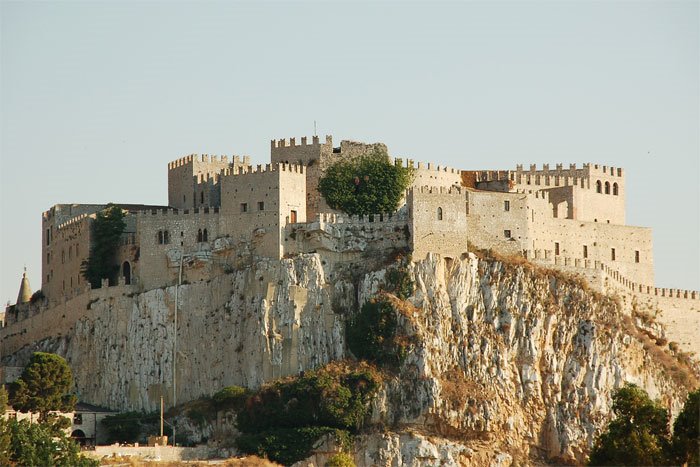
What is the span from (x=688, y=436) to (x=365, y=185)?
29.9 meters

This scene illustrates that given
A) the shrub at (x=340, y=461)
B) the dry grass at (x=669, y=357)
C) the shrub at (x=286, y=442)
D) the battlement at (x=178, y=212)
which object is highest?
the battlement at (x=178, y=212)

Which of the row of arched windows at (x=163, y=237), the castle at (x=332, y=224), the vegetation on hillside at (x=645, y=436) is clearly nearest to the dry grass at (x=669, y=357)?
the castle at (x=332, y=224)

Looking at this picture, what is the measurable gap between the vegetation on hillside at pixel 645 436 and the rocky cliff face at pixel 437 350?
12762mm

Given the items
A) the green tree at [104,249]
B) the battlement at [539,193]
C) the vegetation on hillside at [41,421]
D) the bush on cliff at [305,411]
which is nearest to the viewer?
the vegetation on hillside at [41,421]

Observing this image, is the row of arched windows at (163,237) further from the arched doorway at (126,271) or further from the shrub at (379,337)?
the shrub at (379,337)

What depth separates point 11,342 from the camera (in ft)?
402

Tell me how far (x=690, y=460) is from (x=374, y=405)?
2100cm

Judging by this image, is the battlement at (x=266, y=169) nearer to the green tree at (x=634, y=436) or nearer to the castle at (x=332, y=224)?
the castle at (x=332, y=224)

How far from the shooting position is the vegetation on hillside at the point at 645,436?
89688 mm

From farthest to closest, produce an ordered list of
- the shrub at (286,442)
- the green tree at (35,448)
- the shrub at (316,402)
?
the shrub at (316,402), the shrub at (286,442), the green tree at (35,448)

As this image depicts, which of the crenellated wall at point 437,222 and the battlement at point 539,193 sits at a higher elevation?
the battlement at point 539,193

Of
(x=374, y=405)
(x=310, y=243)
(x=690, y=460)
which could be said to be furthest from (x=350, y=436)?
(x=690, y=460)

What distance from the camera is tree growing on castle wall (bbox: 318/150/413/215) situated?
11250 centimetres

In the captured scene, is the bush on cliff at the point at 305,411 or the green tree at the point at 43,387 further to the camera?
the green tree at the point at 43,387
